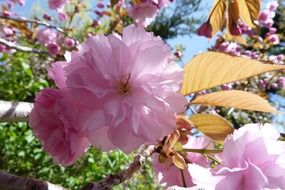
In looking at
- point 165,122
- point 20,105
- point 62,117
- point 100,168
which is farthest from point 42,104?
point 100,168

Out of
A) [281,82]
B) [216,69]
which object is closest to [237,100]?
[216,69]

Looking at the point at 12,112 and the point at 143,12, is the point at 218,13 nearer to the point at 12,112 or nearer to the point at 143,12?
the point at 12,112

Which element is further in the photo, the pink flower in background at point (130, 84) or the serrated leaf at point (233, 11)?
the serrated leaf at point (233, 11)

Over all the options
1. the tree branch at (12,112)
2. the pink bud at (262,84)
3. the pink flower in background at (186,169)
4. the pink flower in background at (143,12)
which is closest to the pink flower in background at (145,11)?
the pink flower in background at (143,12)

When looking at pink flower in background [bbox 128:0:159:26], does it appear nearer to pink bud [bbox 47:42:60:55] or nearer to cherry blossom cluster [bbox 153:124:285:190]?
pink bud [bbox 47:42:60:55]

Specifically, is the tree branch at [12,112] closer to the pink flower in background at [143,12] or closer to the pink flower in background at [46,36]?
the pink flower in background at [143,12]

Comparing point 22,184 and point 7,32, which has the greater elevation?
point 22,184

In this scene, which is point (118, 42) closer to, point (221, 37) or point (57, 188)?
point (57, 188)
